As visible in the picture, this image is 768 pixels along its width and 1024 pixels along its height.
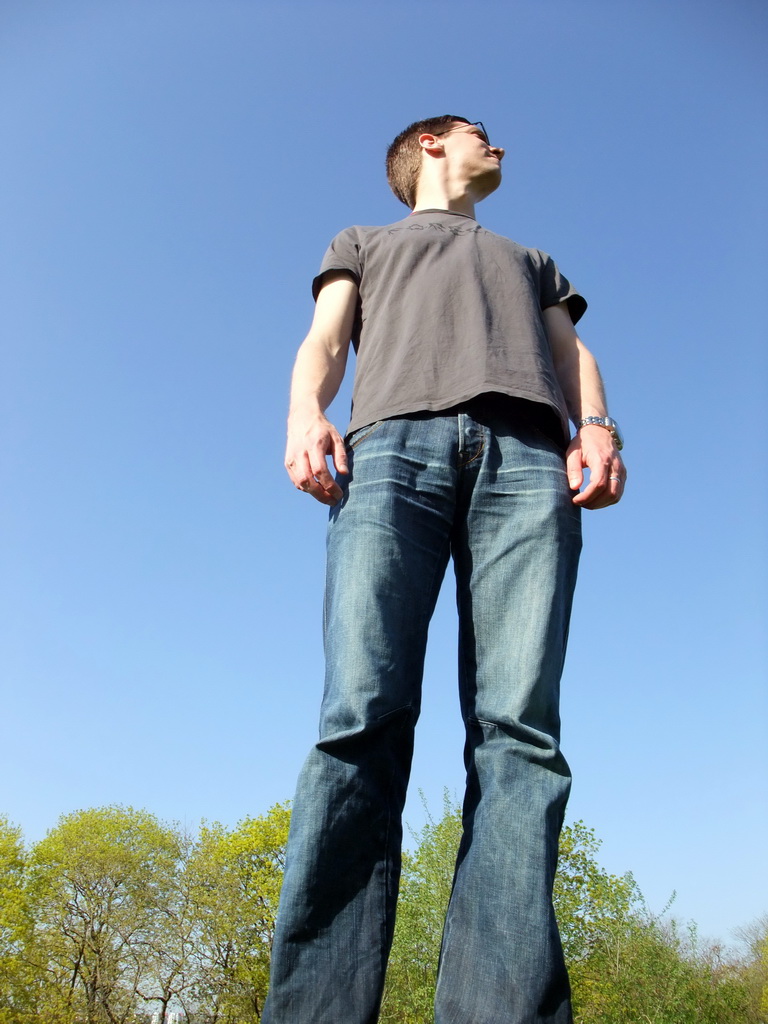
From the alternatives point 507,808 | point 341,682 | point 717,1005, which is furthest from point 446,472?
point 717,1005

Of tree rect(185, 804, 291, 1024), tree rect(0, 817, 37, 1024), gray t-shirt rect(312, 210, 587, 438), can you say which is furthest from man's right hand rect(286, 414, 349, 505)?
tree rect(0, 817, 37, 1024)

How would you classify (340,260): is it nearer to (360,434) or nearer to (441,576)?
(360,434)

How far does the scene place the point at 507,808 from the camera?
1811mm

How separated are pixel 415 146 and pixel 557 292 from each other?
1.12 metres

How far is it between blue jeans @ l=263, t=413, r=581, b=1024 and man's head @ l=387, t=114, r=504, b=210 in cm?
171

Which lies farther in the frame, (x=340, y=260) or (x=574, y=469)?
(x=340, y=260)

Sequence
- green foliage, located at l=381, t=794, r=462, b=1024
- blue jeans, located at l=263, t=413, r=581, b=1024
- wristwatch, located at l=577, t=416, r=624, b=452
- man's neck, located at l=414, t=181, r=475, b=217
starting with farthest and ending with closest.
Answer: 1. green foliage, located at l=381, t=794, r=462, b=1024
2. man's neck, located at l=414, t=181, r=475, b=217
3. wristwatch, located at l=577, t=416, r=624, b=452
4. blue jeans, located at l=263, t=413, r=581, b=1024

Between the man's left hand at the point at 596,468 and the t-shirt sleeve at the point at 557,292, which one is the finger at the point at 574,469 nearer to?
the man's left hand at the point at 596,468

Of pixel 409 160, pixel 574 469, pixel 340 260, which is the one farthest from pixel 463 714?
pixel 409 160

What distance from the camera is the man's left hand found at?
233 cm

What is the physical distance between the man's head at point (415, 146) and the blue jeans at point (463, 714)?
171 cm

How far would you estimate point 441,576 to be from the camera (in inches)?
86.4

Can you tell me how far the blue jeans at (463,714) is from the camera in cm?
166

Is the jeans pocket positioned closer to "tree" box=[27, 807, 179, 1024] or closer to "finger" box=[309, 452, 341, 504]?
"finger" box=[309, 452, 341, 504]
